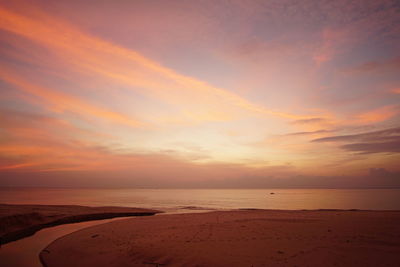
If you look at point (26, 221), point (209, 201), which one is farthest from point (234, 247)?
point (209, 201)

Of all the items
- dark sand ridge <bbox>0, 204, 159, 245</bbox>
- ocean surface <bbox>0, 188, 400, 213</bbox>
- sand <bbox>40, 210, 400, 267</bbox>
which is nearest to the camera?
sand <bbox>40, 210, 400, 267</bbox>

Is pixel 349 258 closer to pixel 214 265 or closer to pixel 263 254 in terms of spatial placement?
pixel 263 254

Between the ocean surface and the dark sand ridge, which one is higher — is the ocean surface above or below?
below

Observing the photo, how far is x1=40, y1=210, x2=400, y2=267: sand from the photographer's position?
9172 mm

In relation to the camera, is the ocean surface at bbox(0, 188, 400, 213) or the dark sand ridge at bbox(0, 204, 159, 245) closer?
the dark sand ridge at bbox(0, 204, 159, 245)

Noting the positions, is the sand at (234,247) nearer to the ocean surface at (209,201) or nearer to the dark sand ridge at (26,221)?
the dark sand ridge at (26,221)

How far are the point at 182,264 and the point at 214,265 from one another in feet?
3.86

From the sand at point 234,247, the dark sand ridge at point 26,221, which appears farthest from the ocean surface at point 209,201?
the sand at point 234,247

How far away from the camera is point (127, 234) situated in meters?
14.4

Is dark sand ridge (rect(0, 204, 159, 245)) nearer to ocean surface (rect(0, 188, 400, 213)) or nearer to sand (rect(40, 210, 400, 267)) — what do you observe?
sand (rect(40, 210, 400, 267))

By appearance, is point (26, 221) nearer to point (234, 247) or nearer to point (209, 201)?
point (234, 247)

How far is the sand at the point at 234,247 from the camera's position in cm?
917

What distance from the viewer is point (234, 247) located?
10.9m

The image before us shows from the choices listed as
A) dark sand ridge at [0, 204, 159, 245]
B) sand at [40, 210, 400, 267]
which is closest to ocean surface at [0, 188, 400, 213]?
dark sand ridge at [0, 204, 159, 245]
